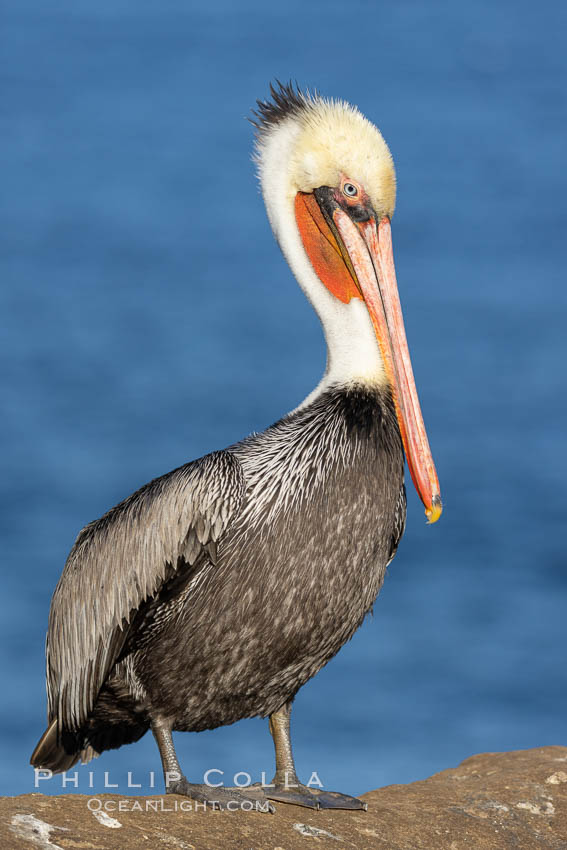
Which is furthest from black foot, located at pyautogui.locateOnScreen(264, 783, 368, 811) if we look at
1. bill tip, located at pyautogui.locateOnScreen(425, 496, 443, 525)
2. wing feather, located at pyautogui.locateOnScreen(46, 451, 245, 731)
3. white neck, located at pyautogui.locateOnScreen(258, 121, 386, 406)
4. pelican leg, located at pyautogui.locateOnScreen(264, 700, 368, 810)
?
white neck, located at pyautogui.locateOnScreen(258, 121, 386, 406)

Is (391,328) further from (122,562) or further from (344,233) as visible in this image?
(122,562)

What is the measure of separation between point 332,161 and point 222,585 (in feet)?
7.94

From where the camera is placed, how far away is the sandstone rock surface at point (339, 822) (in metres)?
5.18

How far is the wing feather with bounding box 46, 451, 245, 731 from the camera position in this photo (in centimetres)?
596

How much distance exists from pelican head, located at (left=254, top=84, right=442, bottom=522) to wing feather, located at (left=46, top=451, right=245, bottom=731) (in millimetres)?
949

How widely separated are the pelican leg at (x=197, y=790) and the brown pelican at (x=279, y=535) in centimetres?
1

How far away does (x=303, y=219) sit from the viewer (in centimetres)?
670

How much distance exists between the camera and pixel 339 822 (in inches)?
229

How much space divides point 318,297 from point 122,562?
180cm

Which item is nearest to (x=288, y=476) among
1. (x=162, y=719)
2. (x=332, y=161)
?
(x=162, y=719)

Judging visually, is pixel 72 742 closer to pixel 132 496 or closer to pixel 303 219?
pixel 132 496

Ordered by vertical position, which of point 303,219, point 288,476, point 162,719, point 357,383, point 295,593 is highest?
point 303,219

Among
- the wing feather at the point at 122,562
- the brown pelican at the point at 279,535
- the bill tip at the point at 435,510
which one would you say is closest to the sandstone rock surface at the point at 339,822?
the brown pelican at the point at 279,535

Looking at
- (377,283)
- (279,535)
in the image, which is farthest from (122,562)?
(377,283)
